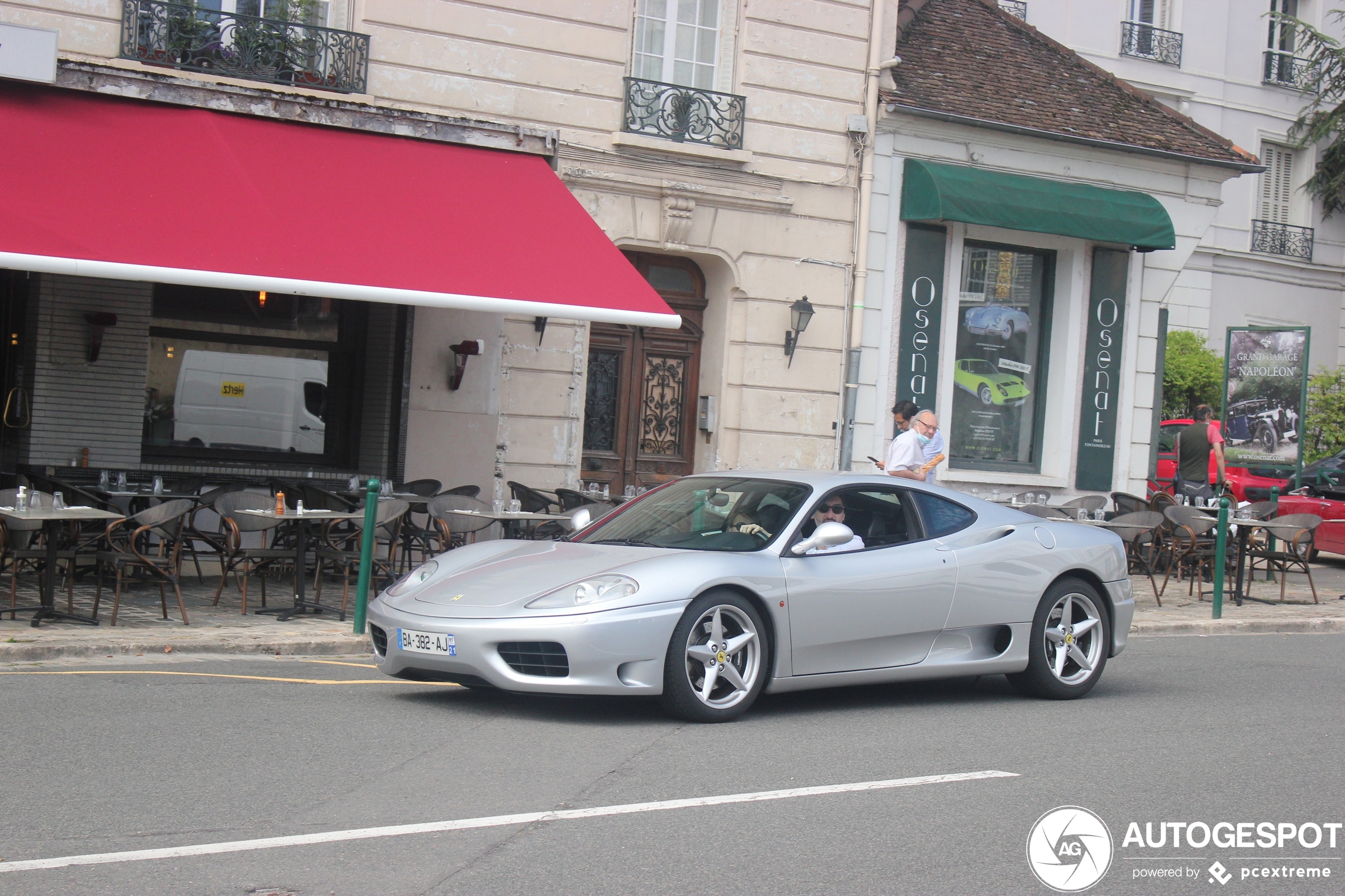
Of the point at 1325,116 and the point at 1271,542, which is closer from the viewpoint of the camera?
the point at 1271,542

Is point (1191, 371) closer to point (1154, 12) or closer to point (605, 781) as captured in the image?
point (1154, 12)

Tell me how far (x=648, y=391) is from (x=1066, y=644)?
8.62 m

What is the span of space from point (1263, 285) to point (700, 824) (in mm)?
27942

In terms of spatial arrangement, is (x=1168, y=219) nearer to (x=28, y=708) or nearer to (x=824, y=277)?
(x=824, y=277)

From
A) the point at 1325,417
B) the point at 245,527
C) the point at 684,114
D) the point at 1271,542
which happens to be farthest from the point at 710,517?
the point at 1325,417

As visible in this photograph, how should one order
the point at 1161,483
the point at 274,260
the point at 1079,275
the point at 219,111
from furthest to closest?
the point at 1161,483 < the point at 1079,275 < the point at 219,111 < the point at 274,260

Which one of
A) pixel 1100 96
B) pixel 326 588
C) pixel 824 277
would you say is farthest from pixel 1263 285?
pixel 326 588

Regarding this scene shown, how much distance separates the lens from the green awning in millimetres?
16047

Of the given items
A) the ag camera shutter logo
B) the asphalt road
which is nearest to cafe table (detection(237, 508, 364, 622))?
the asphalt road

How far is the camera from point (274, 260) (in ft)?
34.2

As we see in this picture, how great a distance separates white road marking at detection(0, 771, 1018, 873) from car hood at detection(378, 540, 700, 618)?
56.5 inches

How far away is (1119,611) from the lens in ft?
27.4

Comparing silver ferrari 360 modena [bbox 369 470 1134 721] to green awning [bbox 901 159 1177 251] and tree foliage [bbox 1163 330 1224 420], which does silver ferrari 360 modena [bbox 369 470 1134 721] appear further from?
tree foliage [bbox 1163 330 1224 420]

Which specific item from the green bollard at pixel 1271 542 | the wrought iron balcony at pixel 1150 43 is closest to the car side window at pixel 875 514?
the green bollard at pixel 1271 542
